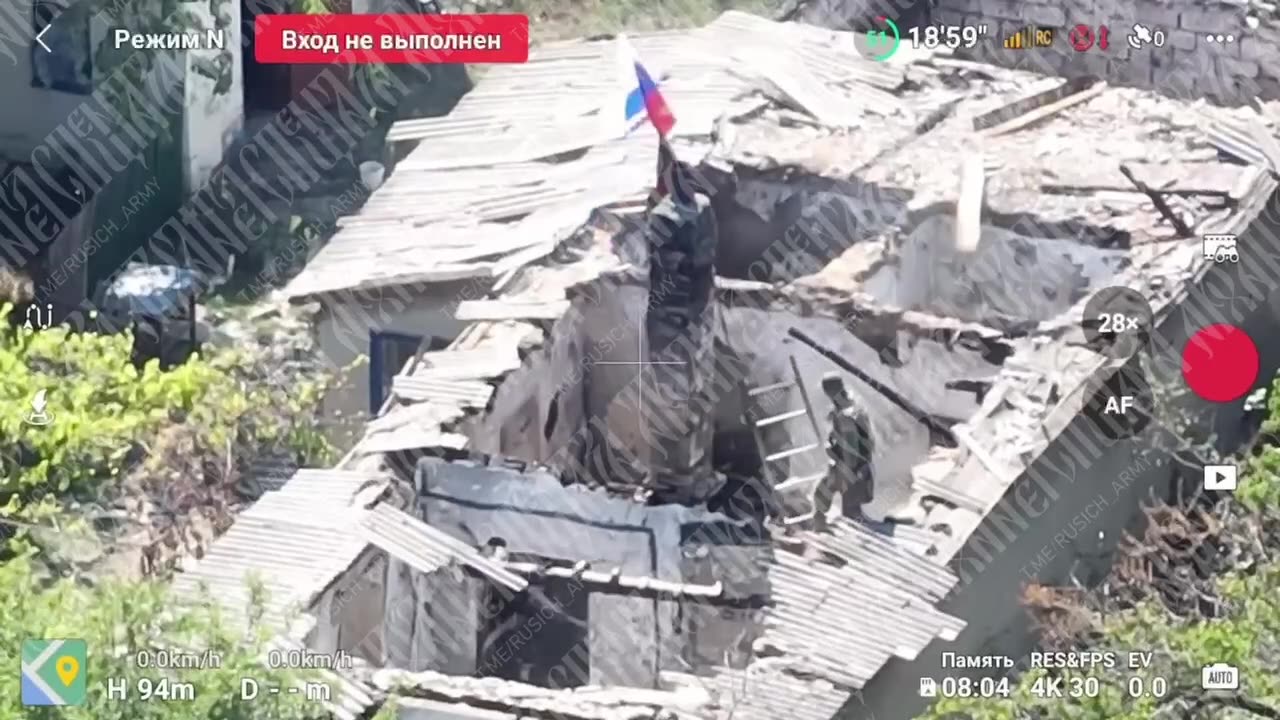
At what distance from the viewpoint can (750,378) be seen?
260 inches

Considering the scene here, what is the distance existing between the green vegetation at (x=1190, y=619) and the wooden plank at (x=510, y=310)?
1.10 meters

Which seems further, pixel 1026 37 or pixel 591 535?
pixel 1026 37

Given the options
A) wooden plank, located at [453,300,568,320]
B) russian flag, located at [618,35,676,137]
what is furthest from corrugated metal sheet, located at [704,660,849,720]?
russian flag, located at [618,35,676,137]

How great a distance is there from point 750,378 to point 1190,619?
0.96 metres

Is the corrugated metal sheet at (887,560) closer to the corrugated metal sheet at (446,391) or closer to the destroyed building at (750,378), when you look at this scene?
the destroyed building at (750,378)

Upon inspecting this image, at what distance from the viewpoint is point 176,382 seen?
6480mm

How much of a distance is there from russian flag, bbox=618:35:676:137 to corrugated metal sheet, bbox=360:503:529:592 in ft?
2.99

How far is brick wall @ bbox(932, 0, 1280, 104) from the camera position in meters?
6.68

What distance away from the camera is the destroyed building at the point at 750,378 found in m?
6.20

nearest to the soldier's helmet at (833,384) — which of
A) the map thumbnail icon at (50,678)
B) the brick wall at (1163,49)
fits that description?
the brick wall at (1163,49)

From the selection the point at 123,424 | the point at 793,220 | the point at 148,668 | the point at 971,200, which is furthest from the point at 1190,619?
the point at 123,424

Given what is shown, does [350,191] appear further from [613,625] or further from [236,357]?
[613,625]

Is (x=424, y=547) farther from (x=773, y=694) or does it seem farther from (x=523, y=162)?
(x=523, y=162)
